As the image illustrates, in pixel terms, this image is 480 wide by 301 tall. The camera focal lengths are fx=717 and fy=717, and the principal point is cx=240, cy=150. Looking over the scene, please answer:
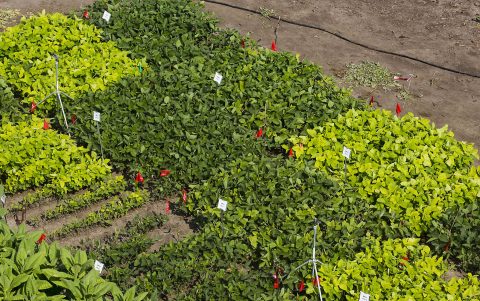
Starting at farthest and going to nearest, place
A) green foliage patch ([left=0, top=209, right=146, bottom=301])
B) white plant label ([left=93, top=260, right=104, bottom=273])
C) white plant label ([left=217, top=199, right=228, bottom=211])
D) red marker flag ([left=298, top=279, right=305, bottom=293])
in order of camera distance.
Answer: white plant label ([left=217, top=199, right=228, bottom=211]) → red marker flag ([left=298, top=279, right=305, bottom=293]) → white plant label ([left=93, top=260, right=104, bottom=273]) → green foliage patch ([left=0, top=209, right=146, bottom=301])

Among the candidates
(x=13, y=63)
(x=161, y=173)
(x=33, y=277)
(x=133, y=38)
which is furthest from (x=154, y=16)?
(x=33, y=277)

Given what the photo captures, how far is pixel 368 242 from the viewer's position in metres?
8.81

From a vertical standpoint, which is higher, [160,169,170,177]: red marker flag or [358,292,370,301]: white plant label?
[358,292,370,301]: white plant label

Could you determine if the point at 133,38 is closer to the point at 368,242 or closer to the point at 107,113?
the point at 107,113

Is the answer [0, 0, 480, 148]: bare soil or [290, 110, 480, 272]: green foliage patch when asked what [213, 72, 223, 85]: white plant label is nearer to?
[290, 110, 480, 272]: green foliage patch

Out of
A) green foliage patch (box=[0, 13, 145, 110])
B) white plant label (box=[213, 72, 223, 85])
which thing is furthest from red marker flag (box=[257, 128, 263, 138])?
green foliage patch (box=[0, 13, 145, 110])

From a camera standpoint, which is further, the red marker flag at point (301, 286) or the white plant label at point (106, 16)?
the white plant label at point (106, 16)

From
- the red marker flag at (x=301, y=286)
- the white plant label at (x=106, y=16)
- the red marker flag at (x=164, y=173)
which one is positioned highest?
the white plant label at (x=106, y=16)

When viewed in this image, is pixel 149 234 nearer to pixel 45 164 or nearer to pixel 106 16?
pixel 45 164

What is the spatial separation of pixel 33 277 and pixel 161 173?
356cm

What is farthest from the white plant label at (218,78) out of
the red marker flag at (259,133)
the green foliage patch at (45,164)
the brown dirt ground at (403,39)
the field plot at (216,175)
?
the brown dirt ground at (403,39)

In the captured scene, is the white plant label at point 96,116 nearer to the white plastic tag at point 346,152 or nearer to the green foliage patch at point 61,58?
the green foliage patch at point 61,58

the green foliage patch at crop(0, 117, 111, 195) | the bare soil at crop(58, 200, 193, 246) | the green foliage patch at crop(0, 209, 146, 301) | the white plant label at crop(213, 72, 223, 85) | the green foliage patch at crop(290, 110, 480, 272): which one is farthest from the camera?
the white plant label at crop(213, 72, 223, 85)

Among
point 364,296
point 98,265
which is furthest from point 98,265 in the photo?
point 364,296
